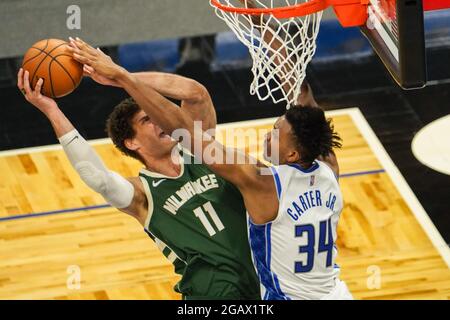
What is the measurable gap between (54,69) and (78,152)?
1.32 feet

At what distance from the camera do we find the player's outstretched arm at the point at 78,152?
542 centimetres

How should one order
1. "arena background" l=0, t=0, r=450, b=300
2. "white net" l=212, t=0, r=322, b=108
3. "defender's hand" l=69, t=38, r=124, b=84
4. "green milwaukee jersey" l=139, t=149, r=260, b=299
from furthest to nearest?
1. "arena background" l=0, t=0, r=450, b=300
2. "white net" l=212, t=0, r=322, b=108
3. "green milwaukee jersey" l=139, t=149, r=260, b=299
4. "defender's hand" l=69, t=38, r=124, b=84

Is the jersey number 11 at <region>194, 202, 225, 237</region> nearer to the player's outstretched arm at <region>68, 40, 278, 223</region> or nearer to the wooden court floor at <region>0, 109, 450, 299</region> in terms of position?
the player's outstretched arm at <region>68, 40, 278, 223</region>

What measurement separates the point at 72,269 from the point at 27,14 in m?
3.01

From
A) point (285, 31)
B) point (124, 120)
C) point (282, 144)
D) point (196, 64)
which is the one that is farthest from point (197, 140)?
point (196, 64)

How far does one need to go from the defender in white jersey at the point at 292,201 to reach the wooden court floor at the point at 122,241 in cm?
150

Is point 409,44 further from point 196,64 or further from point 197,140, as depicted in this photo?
point 196,64

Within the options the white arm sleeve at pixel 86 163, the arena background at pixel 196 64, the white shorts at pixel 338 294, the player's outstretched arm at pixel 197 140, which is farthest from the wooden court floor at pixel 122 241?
the player's outstretched arm at pixel 197 140

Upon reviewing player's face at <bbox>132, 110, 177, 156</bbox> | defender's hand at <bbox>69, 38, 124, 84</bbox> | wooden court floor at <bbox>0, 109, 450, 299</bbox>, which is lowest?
wooden court floor at <bbox>0, 109, 450, 299</bbox>

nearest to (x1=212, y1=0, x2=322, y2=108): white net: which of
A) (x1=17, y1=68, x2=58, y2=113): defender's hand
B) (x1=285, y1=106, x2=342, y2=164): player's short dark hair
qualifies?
(x1=285, y1=106, x2=342, y2=164): player's short dark hair

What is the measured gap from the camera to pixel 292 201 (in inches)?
216

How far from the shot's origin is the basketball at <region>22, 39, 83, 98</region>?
538 centimetres

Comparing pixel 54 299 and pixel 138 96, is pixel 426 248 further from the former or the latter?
pixel 138 96

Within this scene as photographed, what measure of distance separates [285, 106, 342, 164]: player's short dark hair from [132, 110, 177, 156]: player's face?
67 centimetres
